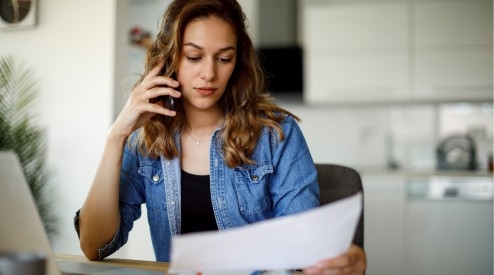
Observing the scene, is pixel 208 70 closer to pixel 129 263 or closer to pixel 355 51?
pixel 129 263

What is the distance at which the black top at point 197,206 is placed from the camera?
1.30 metres

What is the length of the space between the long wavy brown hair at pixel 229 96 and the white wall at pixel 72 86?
4.12 feet

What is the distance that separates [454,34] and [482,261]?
66.8 inches

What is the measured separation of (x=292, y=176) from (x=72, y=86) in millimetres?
1826

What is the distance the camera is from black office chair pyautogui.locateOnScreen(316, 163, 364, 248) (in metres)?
1.39

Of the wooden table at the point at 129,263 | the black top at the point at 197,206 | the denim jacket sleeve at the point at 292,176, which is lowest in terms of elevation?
the wooden table at the point at 129,263

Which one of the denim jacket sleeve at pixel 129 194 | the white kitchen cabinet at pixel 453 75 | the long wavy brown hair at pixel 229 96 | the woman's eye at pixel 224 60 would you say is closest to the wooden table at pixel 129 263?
the denim jacket sleeve at pixel 129 194

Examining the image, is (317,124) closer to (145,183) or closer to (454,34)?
(454,34)

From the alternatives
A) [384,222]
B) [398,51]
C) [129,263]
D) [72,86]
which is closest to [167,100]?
[129,263]

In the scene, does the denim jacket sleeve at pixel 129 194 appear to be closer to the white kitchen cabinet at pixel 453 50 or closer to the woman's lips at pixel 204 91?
the woman's lips at pixel 204 91

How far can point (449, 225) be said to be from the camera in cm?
321

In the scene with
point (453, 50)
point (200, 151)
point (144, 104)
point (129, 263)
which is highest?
point (453, 50)

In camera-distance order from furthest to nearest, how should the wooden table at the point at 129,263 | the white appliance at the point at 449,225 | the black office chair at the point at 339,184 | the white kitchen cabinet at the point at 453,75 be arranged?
the white kitchen cabinet at the point at 453,75 < the white appliance at the point at 449,225 < the black office chair at the point at 339,184 < the wooden table at the point at 129,263

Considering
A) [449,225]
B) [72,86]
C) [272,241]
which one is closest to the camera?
[272,241]
